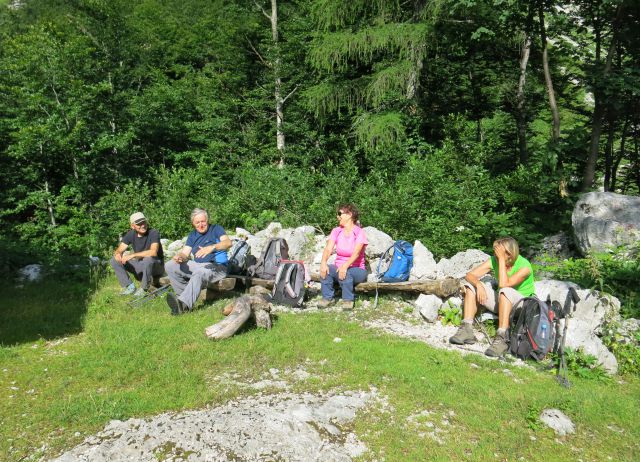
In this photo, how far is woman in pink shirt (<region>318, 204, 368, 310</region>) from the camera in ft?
20.4

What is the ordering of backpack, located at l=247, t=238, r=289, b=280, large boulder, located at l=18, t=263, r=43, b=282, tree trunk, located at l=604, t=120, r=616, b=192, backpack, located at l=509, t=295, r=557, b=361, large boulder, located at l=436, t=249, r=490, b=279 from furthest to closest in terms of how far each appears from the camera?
tree trunk, located at l=604, t=120, r=616, b=192 → large boulder, located at l=18, t=263, r=43, b=282 → backpack, located at l=247, t=238, r=289, b=280 → large boulder, located at l=436, t=249, r=490, b=279 → backpack, located at l=509, t=295, r=557, b=361

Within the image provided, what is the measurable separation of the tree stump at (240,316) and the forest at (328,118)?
3.36 metres

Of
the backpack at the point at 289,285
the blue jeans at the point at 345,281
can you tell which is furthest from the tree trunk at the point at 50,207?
the blue jeans at the point at 345,281

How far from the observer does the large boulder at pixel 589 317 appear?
4.75 meters

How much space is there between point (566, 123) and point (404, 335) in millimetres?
11892

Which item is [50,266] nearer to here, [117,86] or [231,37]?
[117,86]

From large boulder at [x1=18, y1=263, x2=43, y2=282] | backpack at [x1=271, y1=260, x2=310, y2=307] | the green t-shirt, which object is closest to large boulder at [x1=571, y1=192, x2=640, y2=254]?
the green t-shirt

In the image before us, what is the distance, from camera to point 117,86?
1659 cm

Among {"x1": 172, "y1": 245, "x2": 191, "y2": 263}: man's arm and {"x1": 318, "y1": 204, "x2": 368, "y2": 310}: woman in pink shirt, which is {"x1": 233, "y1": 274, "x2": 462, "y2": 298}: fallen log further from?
{"x1": 172, "y1": 245, "x2": 191, "y2": 263}: man's arm

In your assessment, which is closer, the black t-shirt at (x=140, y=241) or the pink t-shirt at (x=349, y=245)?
the pink t-shirt at (x=349, y=245)

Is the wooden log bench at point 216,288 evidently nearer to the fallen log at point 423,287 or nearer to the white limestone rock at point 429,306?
the fallen log at point 423,287

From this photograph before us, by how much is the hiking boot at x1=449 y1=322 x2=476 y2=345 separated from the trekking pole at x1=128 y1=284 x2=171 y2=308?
4.31m

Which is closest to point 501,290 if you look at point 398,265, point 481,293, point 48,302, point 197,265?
point 481,293

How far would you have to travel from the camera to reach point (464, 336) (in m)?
5.21
